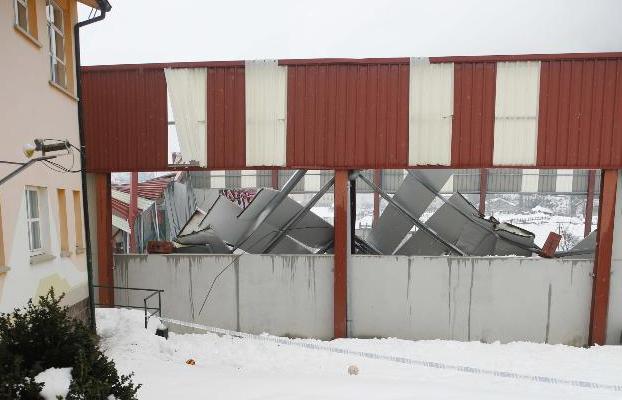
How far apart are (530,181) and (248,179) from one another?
21.4 m

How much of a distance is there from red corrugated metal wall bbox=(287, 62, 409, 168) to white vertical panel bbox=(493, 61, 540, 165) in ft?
7.30

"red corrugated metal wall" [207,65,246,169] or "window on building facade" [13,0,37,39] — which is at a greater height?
"window on building facade" [13,0,37,39]

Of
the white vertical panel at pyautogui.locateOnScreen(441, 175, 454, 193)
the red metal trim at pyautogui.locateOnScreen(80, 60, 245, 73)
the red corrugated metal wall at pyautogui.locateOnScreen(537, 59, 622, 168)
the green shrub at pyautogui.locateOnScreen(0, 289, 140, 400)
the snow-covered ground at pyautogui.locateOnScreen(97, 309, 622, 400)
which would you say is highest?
the red metal trim at pyautogui.locateOnScreen(80, 60, 245, 73)

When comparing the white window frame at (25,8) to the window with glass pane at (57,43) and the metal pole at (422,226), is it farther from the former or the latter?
the metal pole at (422,226)

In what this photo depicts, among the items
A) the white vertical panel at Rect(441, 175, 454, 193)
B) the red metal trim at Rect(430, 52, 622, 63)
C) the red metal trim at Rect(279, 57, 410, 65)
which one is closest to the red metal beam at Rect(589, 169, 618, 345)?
the red metal trim at Rect(430, 52, 622, 63)

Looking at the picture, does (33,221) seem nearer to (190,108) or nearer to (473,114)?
(190,108)

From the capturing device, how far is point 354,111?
27.4 ft

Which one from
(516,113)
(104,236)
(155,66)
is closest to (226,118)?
(155,66)

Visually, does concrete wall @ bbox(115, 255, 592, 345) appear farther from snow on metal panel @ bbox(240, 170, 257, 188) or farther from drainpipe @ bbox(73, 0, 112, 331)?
snow on metal panel @ bbox(240, 170, 257, 188)

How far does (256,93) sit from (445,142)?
4815 millimetres

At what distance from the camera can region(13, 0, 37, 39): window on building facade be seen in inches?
225

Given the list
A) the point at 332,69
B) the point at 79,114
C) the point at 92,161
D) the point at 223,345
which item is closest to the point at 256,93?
the point at 332,69

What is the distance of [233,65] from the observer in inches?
333

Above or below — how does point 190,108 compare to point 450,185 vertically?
above
